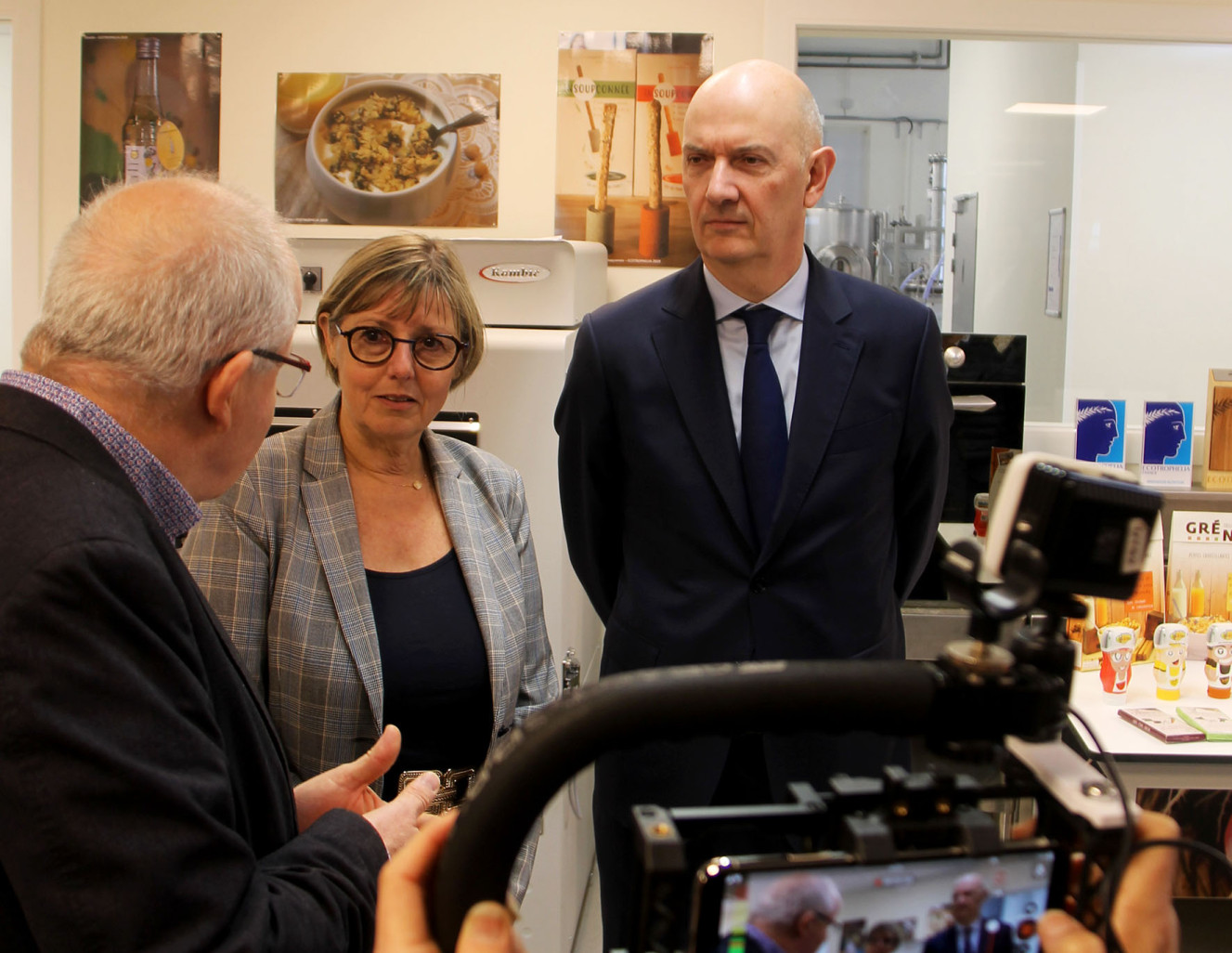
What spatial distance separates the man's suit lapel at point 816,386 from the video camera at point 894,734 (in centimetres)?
111

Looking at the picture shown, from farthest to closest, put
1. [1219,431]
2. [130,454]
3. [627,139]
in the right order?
[627,139] → [1219,431] → [130,454]

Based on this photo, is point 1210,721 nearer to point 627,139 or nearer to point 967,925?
point 967,925

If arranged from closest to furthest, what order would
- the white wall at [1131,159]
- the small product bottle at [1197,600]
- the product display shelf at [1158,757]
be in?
1. the product display shelf at [1158,757]
2. the small product bottle at [1197,600]
3. the white wall at [1131,159]

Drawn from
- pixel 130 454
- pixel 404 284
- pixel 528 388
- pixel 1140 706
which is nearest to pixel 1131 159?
pixel 1140 706

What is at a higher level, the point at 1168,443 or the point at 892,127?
the point at 892,127

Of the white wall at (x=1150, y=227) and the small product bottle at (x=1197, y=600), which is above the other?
the white wall at (x=1150, y=227)

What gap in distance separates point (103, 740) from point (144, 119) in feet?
Result: 9.11

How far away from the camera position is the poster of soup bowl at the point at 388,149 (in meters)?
2.94

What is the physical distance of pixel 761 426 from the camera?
169 cm

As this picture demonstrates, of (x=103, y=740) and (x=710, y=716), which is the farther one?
(x=103, y=740)

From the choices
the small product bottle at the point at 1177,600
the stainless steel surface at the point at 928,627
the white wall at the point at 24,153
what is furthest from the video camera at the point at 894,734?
the white wall at the point at 24,153

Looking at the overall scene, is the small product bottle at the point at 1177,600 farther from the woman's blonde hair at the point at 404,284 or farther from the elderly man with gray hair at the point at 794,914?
the elderly man with gray hair at the point at 794,914

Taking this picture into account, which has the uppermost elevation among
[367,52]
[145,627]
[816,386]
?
[367,52]

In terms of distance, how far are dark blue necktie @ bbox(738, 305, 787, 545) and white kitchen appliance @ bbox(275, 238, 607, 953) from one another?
2.28 feet
